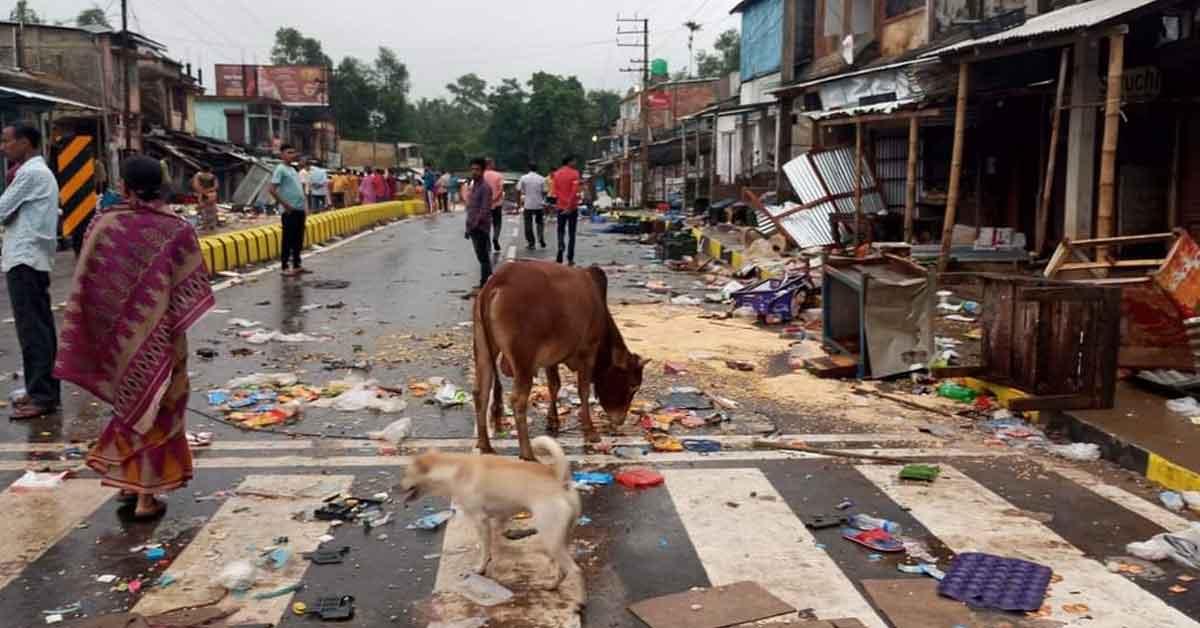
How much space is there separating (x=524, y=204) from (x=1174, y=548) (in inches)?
700

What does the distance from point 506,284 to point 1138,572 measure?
11.7ft

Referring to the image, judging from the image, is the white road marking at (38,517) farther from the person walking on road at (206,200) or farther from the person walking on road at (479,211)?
the person walking on road at (206,200)

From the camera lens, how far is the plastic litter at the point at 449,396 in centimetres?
769

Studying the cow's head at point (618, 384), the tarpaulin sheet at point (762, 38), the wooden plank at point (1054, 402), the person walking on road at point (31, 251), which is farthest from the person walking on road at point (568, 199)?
the wooden plank at point (1054, 402)

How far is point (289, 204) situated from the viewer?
15.6 metres

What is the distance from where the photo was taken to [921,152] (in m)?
18.7

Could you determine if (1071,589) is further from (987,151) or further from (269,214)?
(269,214)

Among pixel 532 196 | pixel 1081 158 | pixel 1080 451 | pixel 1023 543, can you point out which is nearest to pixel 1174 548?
pixel 1023 543

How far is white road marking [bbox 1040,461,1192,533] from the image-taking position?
5.18 metres

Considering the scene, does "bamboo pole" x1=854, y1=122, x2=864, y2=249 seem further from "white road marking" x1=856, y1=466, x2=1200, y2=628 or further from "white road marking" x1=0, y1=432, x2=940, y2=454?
"white road marking" x1=856, y1=466, x2=1200, y2=628


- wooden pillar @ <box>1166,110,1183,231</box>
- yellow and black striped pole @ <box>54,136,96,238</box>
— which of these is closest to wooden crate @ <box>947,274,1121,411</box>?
wooden pillar @ <box>1166,110,1183,231</box>

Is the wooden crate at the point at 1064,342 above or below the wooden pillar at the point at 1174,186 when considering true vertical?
below

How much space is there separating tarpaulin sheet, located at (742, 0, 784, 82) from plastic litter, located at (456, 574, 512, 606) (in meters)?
24.4

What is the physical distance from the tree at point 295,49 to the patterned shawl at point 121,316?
3276 inches
